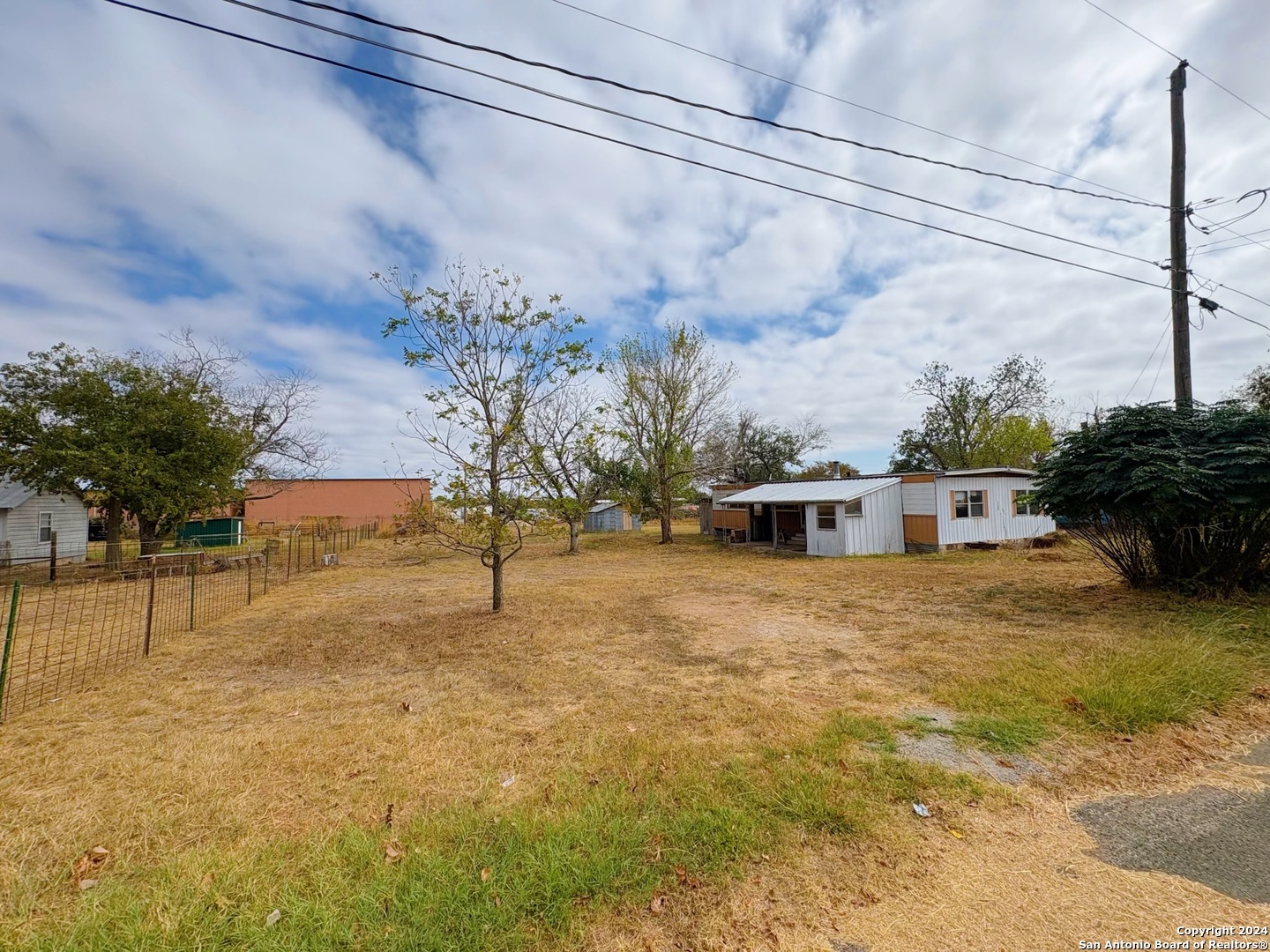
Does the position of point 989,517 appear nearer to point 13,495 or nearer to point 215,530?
point 215,530

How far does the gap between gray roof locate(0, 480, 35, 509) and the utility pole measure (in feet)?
94.1

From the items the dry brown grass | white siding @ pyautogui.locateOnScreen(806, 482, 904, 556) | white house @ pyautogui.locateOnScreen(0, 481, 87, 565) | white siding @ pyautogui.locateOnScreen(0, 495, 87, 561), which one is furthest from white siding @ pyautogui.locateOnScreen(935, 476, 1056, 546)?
white siding @ pyautogui.locateOnScreen(0, 495, 87, 561)

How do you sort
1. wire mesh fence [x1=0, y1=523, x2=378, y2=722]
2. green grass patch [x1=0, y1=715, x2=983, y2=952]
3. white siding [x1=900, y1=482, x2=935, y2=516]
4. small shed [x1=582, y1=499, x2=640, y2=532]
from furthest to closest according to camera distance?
small shed [x1=582, y1=499, x2=640, y2=532], white siding [x1=900, y1=482, x2=935, y2=516], wire mesh fence [x1=0, y1=523, x2=378, y2=722], green grass patch [x1=0, y1=715, x2=983, y2=952]

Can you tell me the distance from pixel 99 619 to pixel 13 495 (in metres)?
13.5

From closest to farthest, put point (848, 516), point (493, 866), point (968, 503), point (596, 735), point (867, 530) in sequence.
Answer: point (493, 866)
point (596, 735)
point (848, 516)
point (867, 530)
point (968, 503)

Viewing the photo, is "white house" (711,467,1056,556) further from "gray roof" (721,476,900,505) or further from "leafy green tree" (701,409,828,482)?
"leafy green tree" (701,409,828,482)

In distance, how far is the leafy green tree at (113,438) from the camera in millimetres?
13547

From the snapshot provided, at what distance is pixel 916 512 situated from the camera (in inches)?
706

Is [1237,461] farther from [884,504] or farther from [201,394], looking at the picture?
[201,394]

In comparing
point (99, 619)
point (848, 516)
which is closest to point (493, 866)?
point (99, 619)

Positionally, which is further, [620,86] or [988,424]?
[988,424]

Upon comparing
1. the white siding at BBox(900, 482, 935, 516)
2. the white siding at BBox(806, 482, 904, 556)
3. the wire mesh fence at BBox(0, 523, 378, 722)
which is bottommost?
the wire mesh fence at BBox(0, 523, 378, 722)

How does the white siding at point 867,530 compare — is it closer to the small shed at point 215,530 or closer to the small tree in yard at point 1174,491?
the small tree in yard at point 1174,491

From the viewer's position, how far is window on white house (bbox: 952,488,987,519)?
57.8 feet
